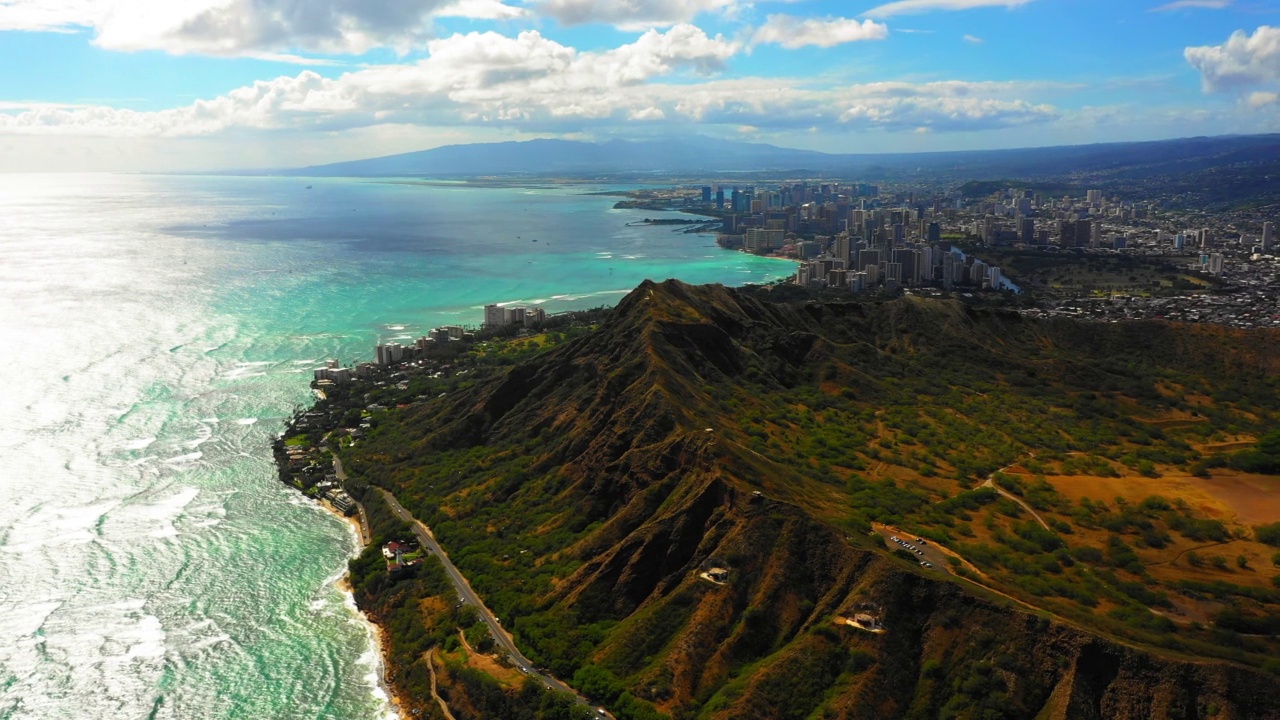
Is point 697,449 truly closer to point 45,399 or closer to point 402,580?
point 402,580

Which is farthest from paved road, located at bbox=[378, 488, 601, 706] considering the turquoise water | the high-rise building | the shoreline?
the high-rise building

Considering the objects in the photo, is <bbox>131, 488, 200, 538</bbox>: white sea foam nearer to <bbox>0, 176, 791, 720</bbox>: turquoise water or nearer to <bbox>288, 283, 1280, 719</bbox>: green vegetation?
<bbox>0, 176, 791, 720</bbox>: turquoise water

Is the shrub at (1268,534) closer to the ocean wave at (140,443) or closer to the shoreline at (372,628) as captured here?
the shoreline at (372,628)

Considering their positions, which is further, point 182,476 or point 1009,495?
point 182,476

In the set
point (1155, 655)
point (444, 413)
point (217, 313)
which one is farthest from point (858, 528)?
point (217, 313)

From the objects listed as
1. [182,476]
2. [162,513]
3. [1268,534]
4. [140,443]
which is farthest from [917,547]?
[140,443]

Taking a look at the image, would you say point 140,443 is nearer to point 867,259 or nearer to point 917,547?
point 917,547

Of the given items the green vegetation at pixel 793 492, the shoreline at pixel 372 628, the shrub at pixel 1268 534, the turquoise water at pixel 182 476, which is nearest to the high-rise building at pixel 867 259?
the turquoise water at pixel 182 476
